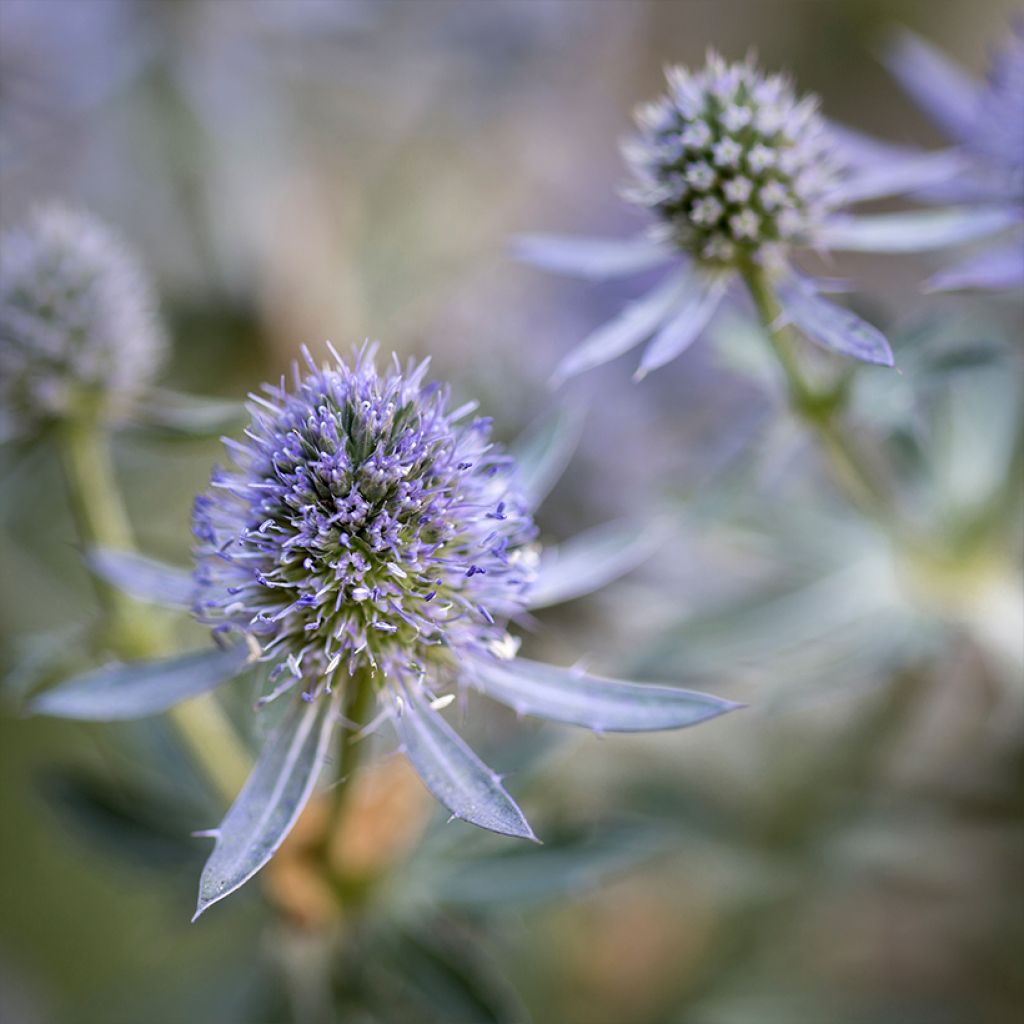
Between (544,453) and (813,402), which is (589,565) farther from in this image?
(813,402)

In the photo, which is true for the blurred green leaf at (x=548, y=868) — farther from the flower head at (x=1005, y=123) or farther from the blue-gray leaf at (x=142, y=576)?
the flower head at (x=1005, y=123)

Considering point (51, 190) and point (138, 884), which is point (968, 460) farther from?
point (51, 190)

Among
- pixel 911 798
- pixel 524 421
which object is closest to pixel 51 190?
pixel 524 421

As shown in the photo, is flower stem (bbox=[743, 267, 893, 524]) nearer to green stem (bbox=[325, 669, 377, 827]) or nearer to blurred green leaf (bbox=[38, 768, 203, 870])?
green stem (bbox=[325, 669, 377, 827])

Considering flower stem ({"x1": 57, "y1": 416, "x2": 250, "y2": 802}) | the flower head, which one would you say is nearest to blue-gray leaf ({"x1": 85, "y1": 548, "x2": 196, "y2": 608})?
flower stem ({"x1": 57, "y1": 416, "x2": 250, "y2": 802})

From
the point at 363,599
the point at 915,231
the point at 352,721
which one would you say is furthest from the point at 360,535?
the point at 915,231

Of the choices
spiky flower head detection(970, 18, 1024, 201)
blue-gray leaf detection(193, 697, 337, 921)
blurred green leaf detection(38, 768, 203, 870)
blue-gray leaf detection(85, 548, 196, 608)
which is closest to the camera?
blue-gray leaf detection(193, 697, 337, 921)
